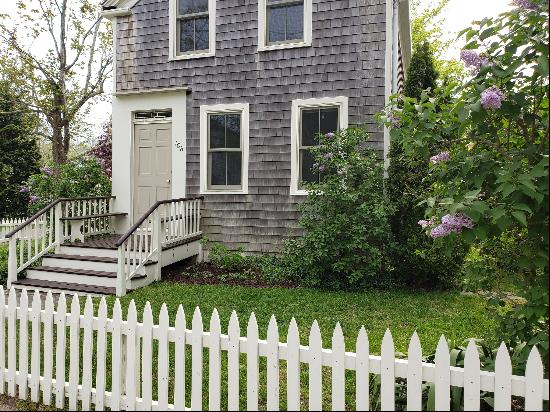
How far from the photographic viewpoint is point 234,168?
962 centimetres

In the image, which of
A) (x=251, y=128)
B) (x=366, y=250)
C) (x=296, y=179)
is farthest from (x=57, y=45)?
(x=366, y=250)

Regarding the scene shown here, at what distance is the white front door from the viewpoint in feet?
33.0

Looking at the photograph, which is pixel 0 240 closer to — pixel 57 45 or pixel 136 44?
pixel 136 44

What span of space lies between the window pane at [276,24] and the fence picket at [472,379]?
7.91m

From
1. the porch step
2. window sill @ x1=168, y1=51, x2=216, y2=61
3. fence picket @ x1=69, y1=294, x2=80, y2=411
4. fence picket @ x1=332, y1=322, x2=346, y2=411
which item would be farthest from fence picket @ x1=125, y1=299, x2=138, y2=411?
window sill @ x1=168, y1=51, x2=216, y2=61

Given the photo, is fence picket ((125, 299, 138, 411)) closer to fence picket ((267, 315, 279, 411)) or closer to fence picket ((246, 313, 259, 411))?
fence picket ((246, 313, 259, 411))

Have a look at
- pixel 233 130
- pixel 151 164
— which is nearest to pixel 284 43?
pixel 233 130

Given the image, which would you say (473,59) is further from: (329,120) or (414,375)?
(329,120)

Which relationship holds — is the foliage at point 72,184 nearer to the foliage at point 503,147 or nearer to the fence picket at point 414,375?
the foliage at point 503,147

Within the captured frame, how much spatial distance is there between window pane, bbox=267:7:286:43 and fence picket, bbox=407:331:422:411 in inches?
307

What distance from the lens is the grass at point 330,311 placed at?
482 centimetres

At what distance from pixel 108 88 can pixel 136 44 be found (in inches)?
407

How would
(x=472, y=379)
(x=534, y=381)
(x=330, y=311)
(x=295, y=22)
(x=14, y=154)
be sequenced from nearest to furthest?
(x=534, y=381) → (x=472, y=379) → (x=330, y=311) → (x=295, y=22) → (x=14, y=154)

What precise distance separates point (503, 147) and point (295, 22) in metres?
6.99
